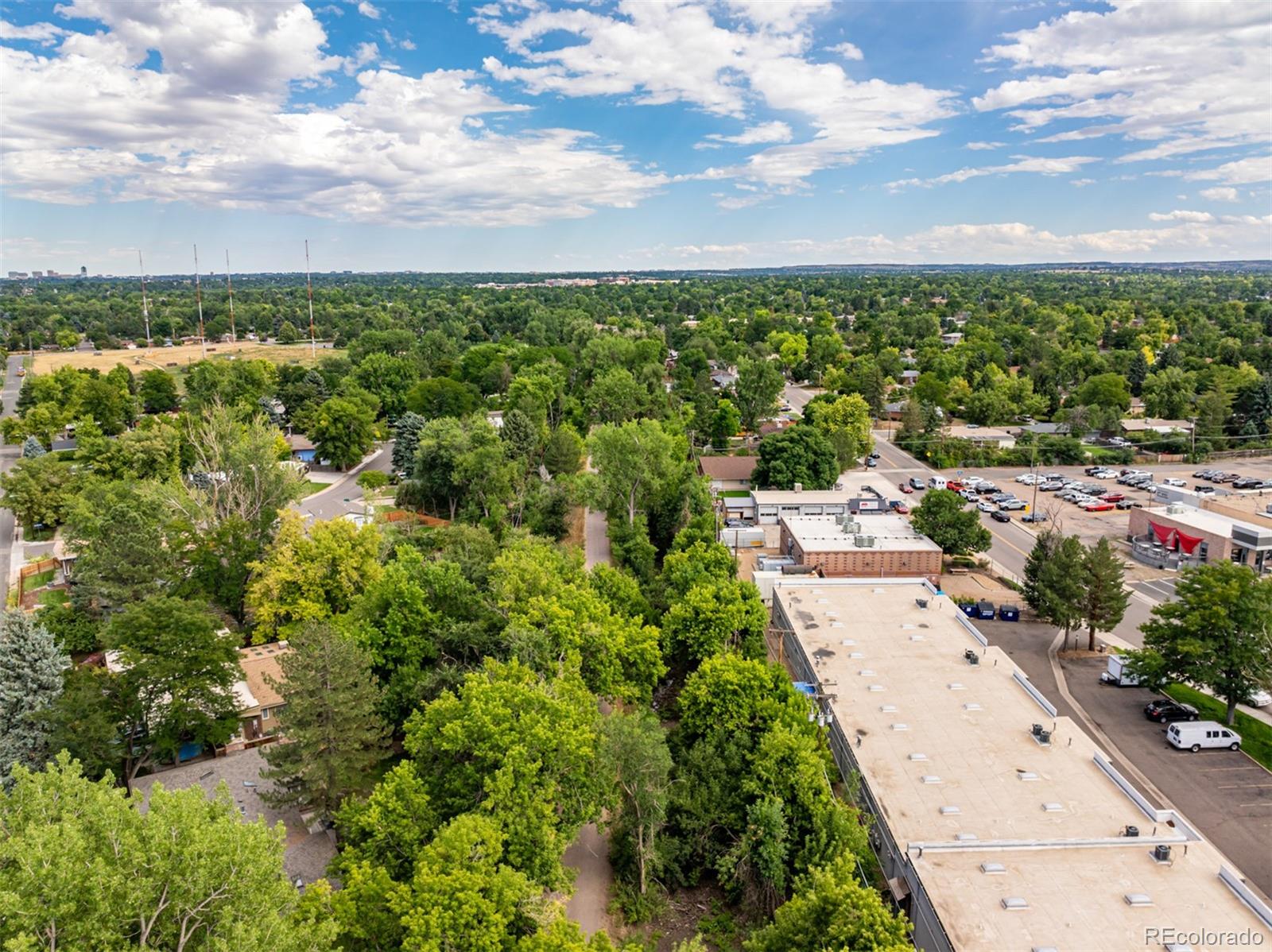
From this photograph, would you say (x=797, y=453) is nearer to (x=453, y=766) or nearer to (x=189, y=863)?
(x=453, y=766)

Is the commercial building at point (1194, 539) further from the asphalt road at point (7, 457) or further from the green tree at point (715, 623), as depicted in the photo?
the asphalt road at point (7, 457)

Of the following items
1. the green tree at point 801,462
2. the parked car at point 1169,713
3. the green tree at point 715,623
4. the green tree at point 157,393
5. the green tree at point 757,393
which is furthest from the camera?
the green tree at point 157,393

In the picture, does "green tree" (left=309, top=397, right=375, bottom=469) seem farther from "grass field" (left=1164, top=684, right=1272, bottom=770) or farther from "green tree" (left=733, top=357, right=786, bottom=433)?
"grass field" (left=1164, top=684, right=1272, bottom=770)

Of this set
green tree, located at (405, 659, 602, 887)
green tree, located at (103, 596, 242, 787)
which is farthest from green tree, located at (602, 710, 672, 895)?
green tree, located at (103, 596, 242, 787)

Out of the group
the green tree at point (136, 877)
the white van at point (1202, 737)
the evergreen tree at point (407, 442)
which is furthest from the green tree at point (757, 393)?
the green tree at point (136, 877)

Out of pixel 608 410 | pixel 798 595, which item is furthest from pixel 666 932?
pixel 608 410

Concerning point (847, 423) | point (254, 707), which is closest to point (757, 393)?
point (847, 423)

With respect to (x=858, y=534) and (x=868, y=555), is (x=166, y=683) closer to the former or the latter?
(x=868, y=555)
